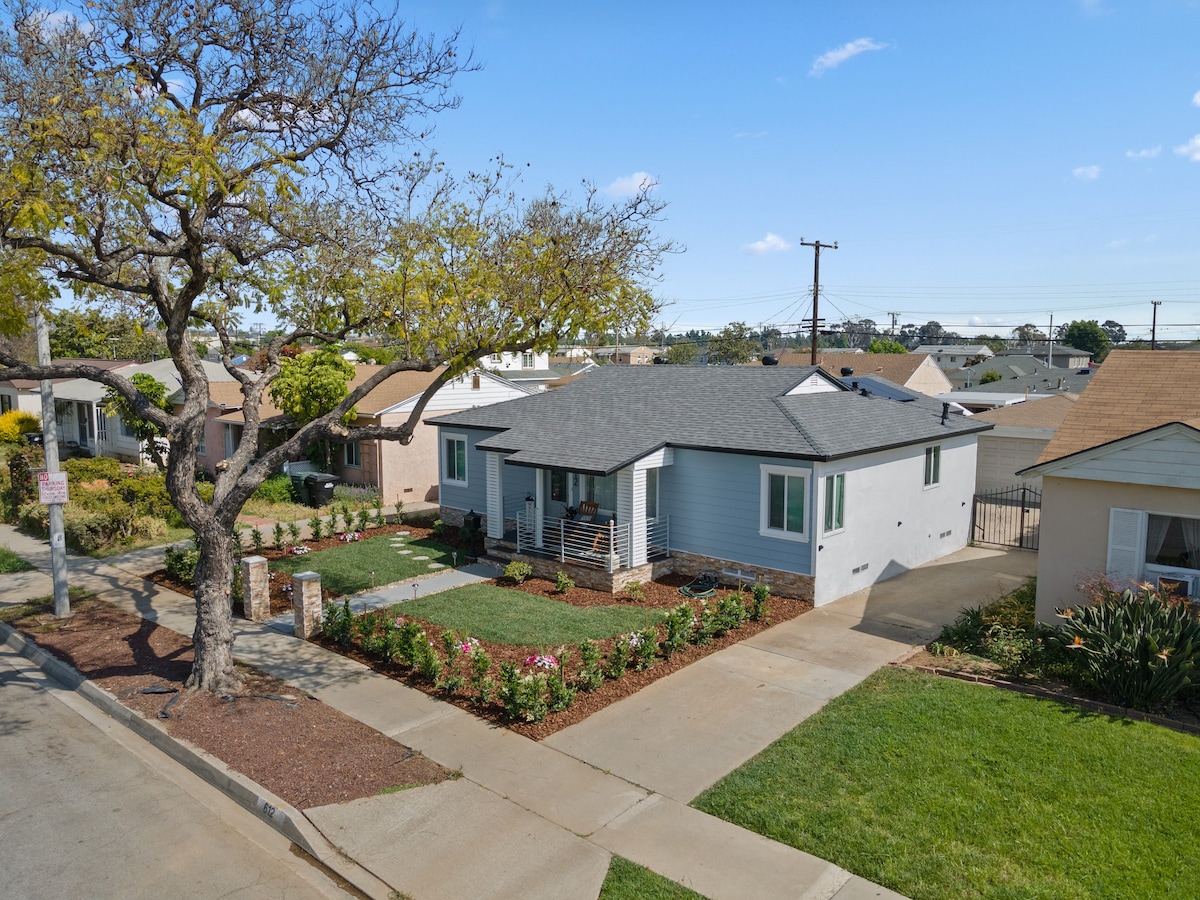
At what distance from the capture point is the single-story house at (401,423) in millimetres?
25031

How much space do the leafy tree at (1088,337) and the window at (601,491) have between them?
117 m

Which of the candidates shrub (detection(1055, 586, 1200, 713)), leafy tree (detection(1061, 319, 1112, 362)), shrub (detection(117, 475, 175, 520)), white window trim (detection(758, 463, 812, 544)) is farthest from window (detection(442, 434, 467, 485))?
leafy tree (detection(1061, 319, 1112, 362))

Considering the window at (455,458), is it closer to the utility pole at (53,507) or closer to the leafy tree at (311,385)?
the leafy tree at (311,385)

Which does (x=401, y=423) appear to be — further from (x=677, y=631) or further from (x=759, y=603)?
(x=677, y=631)

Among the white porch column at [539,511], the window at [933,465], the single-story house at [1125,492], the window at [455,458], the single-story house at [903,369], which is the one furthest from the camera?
the single-story house at [903,369]

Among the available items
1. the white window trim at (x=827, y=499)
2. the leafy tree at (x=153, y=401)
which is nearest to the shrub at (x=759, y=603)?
the white window trim at (x=827, y=499)

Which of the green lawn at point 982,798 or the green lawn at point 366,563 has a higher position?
the green lawn at point 982,798

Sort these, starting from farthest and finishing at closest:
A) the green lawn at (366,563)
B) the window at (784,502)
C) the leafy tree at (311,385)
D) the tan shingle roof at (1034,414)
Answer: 1. the tan shingle roof at (1034,414)
2. the leafy tree at (311,385)
3. the green lawn at (366,563)
4. the window at (784,502)

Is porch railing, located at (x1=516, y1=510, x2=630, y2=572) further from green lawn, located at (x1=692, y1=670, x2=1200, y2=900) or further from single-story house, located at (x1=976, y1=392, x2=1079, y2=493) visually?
single-story house, located at (x1=976, y1=392, x2=1079, y2=493)

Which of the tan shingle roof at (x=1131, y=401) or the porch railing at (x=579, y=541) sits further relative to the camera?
the porch railing at (x=579, y=541)

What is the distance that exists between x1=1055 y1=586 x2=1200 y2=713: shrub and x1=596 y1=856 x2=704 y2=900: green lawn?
663 cm

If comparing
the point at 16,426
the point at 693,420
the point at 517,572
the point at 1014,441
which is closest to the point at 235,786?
the point at 517,572

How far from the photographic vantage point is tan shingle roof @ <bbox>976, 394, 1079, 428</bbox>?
26.5 meters

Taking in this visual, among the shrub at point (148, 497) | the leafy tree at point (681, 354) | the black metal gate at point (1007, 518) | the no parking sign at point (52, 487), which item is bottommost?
the black metal gate at point (1007, 518)
